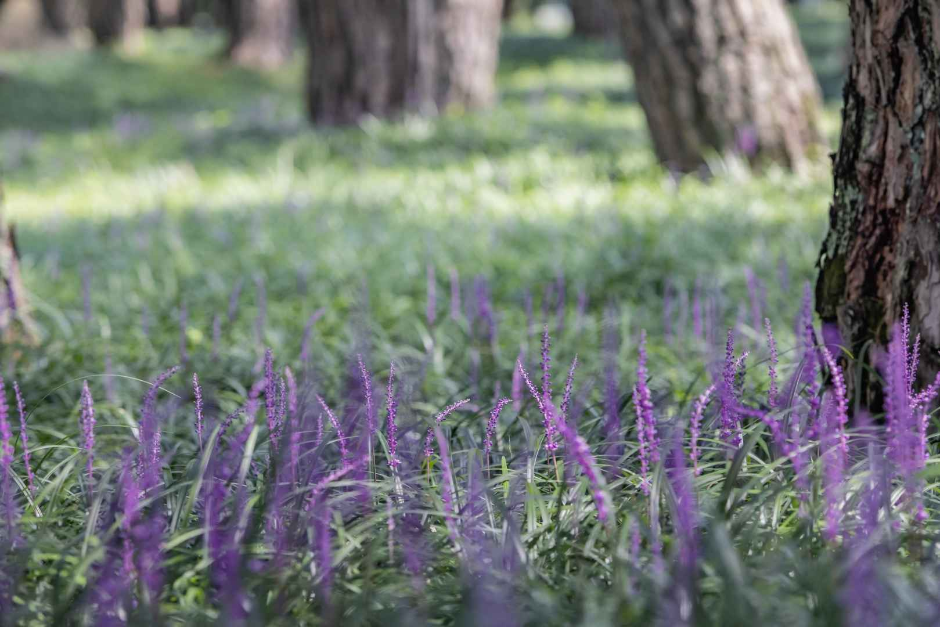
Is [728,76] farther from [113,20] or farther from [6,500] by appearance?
[113,20]

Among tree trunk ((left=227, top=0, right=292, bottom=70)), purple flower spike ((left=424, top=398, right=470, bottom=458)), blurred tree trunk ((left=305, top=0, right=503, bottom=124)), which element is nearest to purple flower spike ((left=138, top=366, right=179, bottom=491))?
purple flower spike ((left=424, top=398, right=470, bottom=458))

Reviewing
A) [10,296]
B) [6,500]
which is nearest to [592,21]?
[10,296]

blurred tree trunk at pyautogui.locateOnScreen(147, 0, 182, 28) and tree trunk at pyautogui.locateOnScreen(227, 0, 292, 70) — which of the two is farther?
blurred tree trunk at pyautogui.locateOnScreen(147, 0, 182, 28)

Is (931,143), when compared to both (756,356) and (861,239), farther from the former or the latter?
(756,356)

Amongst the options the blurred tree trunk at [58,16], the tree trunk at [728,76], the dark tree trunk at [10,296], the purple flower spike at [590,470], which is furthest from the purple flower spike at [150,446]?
the blurred tree trunk at [58,16]

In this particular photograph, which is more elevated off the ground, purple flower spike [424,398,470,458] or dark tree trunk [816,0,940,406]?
dark tree trunk [816,0,940,406]

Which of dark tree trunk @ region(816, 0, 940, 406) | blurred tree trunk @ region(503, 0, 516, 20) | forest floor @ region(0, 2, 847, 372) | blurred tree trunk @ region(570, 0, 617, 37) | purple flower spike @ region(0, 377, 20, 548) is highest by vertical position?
blurred tree trunk @ region(503, 0, 516, 20)

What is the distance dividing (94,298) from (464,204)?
2.66 meters

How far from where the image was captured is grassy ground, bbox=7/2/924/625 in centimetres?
195

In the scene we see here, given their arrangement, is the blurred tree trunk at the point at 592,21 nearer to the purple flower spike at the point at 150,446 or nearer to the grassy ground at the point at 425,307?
the grassy ground at the point at 425,307

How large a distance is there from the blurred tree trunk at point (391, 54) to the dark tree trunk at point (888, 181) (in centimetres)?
741

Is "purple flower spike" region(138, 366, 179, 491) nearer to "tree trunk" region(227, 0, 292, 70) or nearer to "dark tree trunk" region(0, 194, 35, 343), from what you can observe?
"dark tree trunk" region(0, 194, 35, 343)

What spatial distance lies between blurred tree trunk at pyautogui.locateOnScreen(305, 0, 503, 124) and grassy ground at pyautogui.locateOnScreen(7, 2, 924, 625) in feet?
1.66

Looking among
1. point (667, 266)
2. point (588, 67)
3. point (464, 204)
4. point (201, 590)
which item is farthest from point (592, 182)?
point (588, 67)
